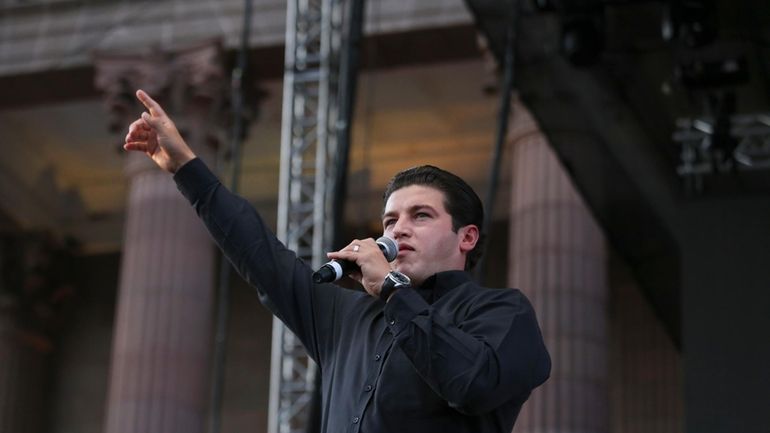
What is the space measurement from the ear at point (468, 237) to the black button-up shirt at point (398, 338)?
2.9 inches

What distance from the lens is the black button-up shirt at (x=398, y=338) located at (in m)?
2.93

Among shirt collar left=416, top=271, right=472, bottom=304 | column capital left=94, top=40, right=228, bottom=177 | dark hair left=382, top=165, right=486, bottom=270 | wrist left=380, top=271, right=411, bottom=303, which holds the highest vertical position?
column capital left=94, top=40, right=228, bottom=177

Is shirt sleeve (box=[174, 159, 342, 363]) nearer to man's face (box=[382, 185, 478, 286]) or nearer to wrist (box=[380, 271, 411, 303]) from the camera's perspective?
man's face (box=[382, 185, 478, 286])

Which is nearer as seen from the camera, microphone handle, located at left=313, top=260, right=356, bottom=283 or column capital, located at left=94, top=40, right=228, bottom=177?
microphone handle, located at left=313, top=260, right=356, bottom=283

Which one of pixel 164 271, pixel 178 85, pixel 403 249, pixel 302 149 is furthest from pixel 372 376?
pixel 178 85

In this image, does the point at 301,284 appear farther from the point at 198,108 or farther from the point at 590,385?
the point at 198,108

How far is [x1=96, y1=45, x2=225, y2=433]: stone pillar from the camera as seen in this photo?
16516 millimetres

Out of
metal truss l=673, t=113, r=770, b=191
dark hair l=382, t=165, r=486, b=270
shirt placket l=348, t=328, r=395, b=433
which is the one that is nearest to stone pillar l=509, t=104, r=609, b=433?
metal truss l=673, t=113, r=770, b=191

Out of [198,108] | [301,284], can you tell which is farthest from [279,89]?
[301,284]

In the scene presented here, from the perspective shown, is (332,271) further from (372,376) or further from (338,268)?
(372,376)

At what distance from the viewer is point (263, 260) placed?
3.42 meters

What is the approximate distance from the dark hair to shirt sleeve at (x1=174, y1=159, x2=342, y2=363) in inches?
11.1

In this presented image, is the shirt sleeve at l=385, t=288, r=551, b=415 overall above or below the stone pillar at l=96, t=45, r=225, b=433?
below

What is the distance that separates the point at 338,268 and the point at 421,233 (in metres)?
0.25
